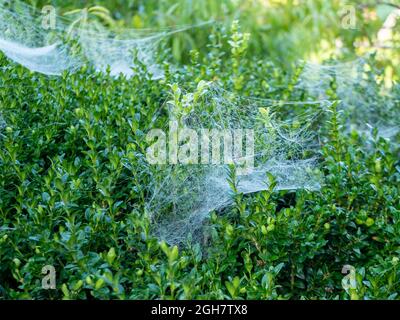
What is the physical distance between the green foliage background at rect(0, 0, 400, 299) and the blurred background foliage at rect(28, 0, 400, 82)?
1.79m

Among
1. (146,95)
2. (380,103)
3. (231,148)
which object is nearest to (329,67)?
(380,103)

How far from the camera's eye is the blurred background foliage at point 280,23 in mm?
4348

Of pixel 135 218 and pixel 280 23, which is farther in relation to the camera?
pixel 280 23

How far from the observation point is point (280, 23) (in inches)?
196

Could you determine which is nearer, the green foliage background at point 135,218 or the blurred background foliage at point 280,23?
the green foliage background at point 135,218

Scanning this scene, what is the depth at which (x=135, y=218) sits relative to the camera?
1771 mm

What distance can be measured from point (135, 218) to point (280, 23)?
3.60m

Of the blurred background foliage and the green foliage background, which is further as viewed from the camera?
the blurred background foliage

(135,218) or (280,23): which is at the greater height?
(280,23)

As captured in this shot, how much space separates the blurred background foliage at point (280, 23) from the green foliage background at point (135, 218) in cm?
179

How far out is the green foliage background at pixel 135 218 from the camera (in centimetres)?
167

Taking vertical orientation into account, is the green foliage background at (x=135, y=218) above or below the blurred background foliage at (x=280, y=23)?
below

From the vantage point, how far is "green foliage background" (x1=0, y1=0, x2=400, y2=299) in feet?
5.47

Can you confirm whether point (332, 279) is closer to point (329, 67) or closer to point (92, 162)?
point (92, 162)
